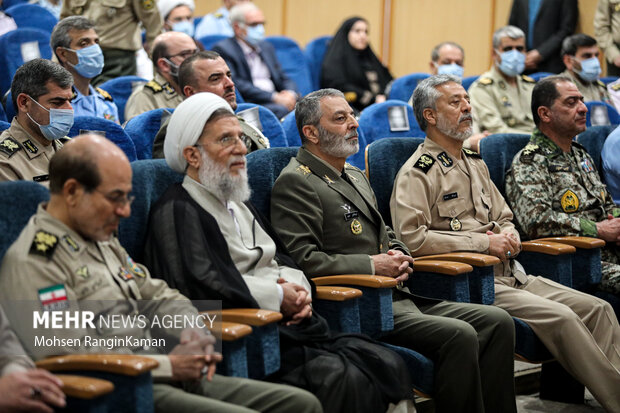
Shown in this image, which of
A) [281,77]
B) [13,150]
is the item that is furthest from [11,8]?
[13,150]

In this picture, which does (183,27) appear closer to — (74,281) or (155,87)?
(155,87)

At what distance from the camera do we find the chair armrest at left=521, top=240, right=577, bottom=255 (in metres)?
3.15

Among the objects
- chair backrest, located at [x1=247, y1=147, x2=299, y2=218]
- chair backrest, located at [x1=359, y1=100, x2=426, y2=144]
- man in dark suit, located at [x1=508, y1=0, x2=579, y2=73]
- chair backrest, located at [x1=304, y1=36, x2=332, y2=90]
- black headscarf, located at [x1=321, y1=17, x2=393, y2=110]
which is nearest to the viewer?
chair backrest, located at [x1=247, y1=147, x2=299, y2=218]

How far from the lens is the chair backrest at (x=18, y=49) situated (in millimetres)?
4355

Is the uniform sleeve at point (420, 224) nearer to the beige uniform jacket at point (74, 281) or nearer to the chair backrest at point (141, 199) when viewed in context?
the chair backrest at point (141, 199)

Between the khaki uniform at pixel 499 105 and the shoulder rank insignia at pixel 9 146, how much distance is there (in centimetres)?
311

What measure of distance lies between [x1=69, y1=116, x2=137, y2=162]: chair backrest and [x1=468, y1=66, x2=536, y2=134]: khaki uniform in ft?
8.72

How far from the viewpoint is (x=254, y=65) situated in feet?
18.0

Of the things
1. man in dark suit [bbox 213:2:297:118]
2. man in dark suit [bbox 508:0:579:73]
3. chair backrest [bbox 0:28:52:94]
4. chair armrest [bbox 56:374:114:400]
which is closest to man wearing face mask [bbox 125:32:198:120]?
chair backrest [bbox 0:28:52:94]

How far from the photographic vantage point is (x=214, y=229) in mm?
2316

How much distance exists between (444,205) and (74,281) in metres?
1.68

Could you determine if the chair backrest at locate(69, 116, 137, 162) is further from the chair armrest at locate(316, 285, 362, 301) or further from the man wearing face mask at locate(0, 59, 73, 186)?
the chair armrest at locate(316, 285, 362, 301)

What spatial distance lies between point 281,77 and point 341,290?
3.36m

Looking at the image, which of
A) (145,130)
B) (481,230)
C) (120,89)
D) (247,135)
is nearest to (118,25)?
(120,89)
